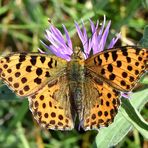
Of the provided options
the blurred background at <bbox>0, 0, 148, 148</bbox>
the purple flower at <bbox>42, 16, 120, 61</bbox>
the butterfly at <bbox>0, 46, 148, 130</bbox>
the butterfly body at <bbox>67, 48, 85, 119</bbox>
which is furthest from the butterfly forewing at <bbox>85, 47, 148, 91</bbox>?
the blurred background at <bbox>0, 0, 148, 148</bbox>

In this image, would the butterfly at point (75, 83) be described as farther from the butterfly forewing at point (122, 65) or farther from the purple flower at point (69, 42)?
the purple flower at point (69, 42)

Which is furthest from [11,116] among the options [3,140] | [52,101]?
[52,101]

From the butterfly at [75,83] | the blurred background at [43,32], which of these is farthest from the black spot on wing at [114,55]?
the blurred background at [43,32]

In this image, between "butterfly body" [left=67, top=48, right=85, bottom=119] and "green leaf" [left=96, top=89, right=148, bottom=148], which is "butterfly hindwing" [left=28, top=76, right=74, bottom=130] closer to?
"butterfly body" [left=67, top=48, right=85, bottom=119]

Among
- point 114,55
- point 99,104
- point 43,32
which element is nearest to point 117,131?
point 99,104

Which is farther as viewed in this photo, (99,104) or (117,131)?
(117,131)

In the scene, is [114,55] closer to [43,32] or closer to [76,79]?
[76,79]
